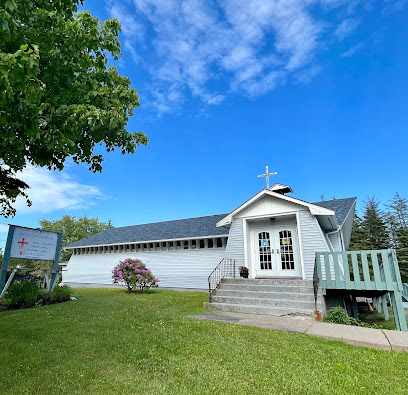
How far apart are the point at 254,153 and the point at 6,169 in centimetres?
1697

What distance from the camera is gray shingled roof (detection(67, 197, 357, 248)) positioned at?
566 inches

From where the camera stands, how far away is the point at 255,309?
764 centimetres

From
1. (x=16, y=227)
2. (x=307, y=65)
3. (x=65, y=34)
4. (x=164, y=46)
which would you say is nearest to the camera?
(x=65, y=34)

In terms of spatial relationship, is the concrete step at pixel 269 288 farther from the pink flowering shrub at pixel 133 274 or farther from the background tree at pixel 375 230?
the background tree at pixel 375 230

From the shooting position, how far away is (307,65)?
1345 cm

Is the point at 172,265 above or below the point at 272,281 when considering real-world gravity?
above

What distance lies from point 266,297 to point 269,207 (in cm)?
386

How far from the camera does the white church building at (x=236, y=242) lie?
9.85 meters

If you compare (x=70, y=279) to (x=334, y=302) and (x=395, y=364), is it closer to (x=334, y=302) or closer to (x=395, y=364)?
(x=334, y=302)

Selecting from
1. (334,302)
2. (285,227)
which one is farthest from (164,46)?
(334,302)

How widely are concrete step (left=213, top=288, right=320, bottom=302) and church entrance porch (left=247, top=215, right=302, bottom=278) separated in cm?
209

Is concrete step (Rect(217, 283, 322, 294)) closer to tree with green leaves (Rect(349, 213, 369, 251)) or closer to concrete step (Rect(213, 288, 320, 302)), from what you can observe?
concrete step (Rect(213, 288, 320, 302))

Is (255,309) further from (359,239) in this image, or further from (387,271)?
(359,239)

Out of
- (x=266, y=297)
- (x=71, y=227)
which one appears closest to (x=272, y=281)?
(x=266, y=297)
